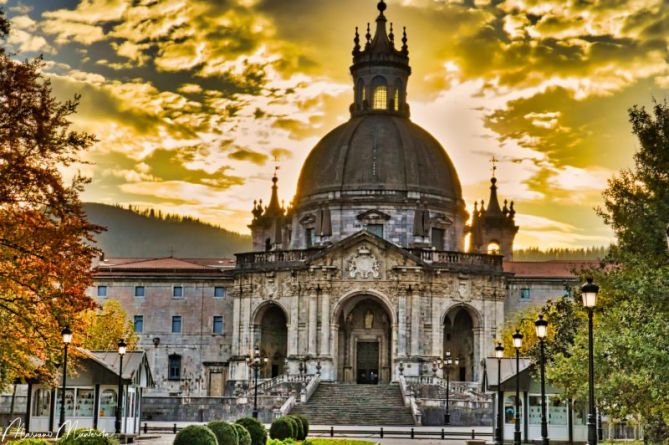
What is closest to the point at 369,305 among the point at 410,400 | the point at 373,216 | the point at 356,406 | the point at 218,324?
the point at 373,216

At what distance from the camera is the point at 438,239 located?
9619 cm

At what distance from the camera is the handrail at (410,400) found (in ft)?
232

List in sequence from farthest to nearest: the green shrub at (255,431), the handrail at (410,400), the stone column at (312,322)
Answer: the stone column at (312,322) < the handrail at (410,400) < the green shrub at (255,431)

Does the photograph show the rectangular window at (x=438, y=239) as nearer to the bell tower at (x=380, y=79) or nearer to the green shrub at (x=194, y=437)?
the bell tower at (x=380, y=79)

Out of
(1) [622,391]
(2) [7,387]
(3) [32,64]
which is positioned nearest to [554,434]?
(1) [622,391]

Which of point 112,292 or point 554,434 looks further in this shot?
point 112,292

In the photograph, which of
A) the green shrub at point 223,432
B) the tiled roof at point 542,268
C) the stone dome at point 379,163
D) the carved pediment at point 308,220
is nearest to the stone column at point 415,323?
the stone dome at point 379,163

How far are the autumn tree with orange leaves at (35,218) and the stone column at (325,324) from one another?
49.4 meters

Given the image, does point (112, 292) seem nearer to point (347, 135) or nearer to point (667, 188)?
point (347, 135)

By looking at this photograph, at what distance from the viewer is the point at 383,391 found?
7850 cm

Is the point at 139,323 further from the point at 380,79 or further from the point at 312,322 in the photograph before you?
the point at 380,79

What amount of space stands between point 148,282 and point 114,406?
48341 millimetres

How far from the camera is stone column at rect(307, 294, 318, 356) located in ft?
284

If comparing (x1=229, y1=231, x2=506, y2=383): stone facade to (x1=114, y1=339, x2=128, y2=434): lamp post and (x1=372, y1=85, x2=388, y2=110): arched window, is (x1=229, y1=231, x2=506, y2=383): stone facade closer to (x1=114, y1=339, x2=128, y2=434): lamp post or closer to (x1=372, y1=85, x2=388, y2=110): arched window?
(x1=372, y1=85, x2=388, y2=110): arched window
